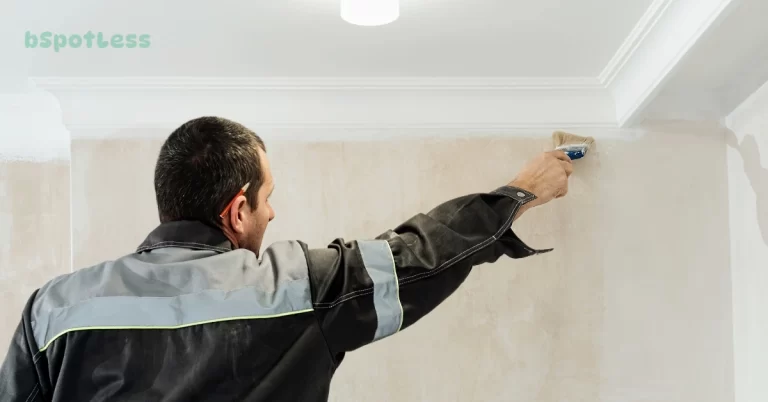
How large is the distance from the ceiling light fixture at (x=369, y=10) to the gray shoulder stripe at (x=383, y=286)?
0.77m

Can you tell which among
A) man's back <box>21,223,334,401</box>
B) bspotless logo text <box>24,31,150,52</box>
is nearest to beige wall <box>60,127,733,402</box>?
bspotless logo text <box>24,31,150,52</box>

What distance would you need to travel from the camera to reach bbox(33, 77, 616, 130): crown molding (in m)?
2.36

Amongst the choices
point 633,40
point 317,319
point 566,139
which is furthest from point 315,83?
point 317,319

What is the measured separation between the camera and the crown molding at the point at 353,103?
7.75ft

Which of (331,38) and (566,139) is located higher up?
(331,38)

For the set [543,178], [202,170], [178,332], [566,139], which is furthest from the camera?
[566,139]

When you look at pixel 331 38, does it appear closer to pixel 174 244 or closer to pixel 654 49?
pixel 654 49

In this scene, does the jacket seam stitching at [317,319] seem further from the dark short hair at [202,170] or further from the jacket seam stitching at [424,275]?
the dark short hair at [202,170]

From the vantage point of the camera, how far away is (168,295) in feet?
3.49

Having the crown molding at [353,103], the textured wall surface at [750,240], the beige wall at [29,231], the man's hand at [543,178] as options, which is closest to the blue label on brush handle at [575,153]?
the crown molding at [353,103]

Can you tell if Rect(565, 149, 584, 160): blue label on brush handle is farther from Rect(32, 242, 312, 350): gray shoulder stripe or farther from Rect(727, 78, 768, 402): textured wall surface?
Rect(32, 242, 312, 350): gray shoulder stripe

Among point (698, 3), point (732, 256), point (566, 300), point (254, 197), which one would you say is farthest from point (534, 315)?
point (254, 197)

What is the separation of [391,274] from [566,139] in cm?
135

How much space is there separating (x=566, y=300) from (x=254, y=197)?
1.36 meters
